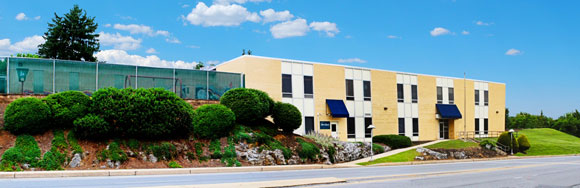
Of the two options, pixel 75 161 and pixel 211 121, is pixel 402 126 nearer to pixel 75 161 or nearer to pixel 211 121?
pixel 211 121

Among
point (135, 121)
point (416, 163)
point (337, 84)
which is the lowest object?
point (416, 163)

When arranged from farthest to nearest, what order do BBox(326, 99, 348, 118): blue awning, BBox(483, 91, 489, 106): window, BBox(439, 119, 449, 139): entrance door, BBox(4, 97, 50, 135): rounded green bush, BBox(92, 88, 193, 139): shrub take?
BBox(483, 91, 489, 106): window → BBox(439, 119, 449, 139): entrance door → BBox(326, 99, 348, 118): blue awning → BBox(92, 88, 193, 139): shrub → BBox(4, 97, 50, 135): rounded green bush

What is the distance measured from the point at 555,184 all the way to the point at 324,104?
21676mm

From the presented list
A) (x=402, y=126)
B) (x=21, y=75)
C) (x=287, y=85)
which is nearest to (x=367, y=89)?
(x=402, y=126)

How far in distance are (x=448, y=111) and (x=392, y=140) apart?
35.7 ft

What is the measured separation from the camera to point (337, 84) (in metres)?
36.4

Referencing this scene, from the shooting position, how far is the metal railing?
A: 24.0 metres

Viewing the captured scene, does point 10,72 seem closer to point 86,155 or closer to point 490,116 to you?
point 86,155

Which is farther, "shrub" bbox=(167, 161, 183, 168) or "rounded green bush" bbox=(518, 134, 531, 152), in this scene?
"rounded green bush" bbox=(518, 134, 531, 152)

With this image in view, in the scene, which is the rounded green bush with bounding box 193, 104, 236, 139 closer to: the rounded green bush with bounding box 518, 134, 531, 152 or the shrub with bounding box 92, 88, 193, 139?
the shrub with bounding box 92, 88, 193, 139

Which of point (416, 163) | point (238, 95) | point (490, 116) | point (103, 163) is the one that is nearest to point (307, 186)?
point (103, 163)

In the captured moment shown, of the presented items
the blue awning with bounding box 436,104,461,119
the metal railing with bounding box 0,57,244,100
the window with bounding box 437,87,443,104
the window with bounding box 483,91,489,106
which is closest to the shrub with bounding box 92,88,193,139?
the metal railing with bounding box 0,57,244,100

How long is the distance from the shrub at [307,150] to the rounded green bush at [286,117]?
1.05 metres

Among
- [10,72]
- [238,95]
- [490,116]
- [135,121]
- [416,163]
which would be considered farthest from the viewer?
[490,116]
